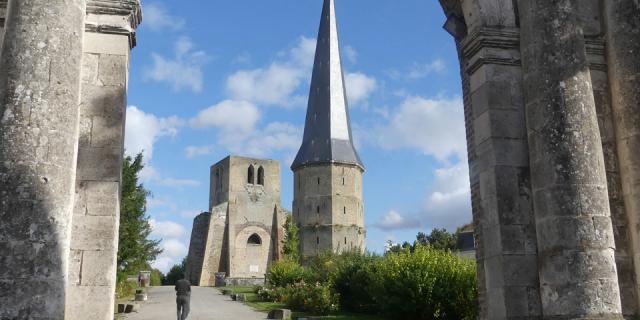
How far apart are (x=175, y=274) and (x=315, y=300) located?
40614mm

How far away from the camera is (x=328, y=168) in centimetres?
4694

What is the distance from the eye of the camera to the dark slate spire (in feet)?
156

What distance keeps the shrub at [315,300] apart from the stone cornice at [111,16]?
15351mm

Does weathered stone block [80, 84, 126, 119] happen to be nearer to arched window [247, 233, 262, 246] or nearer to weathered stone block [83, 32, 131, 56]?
weathered stone block [83, 32, 131, 56]

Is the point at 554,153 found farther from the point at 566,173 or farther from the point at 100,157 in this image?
the point at 100,157

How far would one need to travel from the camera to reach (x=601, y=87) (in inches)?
261

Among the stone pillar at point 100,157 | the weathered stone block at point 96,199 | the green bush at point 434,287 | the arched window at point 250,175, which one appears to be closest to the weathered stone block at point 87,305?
the stone pillar at point 100,157

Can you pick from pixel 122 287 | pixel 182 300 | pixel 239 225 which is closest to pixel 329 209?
pixel 239 225

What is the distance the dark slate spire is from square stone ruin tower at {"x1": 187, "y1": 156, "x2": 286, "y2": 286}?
5.74 metres

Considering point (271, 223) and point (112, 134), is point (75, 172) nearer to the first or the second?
point (112, 134)

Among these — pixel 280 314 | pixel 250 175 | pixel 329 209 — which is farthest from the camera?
pixel 250 175

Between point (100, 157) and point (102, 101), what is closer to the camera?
point (100, 157)

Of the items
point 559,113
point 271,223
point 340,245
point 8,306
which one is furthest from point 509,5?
point 271,223

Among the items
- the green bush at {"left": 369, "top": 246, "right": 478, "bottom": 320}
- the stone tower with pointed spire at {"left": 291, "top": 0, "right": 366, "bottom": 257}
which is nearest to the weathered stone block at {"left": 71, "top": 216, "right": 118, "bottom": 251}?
the green bush at {"left": 369, "top": 246, "right": 478, "bottom": 320}
